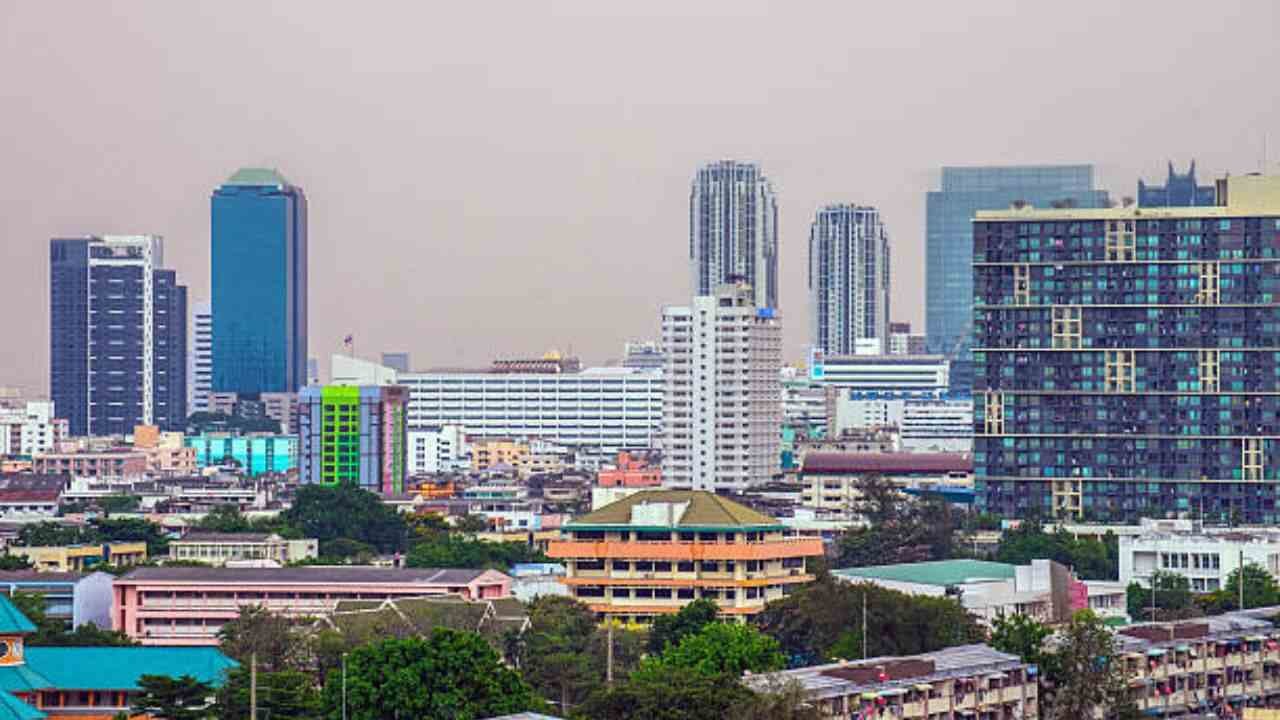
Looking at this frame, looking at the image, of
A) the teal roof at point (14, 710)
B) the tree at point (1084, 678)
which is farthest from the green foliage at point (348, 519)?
the teal roof at point (14, 710)

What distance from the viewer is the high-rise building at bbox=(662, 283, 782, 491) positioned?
132 meters

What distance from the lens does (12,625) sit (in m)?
49.3

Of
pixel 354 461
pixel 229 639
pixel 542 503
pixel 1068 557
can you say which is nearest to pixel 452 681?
pixel 229 639

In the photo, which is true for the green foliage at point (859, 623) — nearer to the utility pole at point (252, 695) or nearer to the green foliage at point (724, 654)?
the green foliage at point (724, 654)

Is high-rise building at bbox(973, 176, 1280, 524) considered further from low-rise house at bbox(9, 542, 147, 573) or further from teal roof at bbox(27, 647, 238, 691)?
teal roof at bbox(27, 647, 238, 691)

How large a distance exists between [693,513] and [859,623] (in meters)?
13.4

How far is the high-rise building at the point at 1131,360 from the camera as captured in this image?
110 meters

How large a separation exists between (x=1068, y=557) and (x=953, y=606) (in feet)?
109

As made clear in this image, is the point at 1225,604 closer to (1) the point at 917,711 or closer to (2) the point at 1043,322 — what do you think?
(1) the point at 917,711

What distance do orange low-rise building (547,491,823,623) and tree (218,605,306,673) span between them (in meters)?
13.2

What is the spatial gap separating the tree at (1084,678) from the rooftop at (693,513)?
20.1 meters

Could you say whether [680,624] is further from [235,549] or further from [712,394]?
[712,394]

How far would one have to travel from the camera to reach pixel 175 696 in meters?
49.8

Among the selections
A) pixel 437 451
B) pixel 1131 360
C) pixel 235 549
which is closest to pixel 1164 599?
pixel 1131 360
